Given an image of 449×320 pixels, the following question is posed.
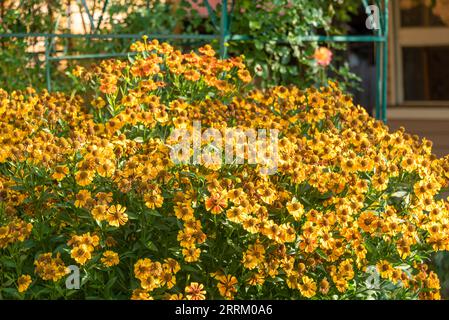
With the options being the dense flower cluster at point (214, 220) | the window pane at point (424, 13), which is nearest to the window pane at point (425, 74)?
the window pane at point (424, 13)

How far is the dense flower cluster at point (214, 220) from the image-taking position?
2803 mm

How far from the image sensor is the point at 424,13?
798 centimetres

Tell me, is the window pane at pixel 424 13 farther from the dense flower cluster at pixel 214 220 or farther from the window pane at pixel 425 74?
the dense flower cluster at pixel 214 220

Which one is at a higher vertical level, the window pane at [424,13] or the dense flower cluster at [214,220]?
the window pane at [424,13]

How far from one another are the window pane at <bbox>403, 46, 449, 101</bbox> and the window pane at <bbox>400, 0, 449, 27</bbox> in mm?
247

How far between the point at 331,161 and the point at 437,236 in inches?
19.3

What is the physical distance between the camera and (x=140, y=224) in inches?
113

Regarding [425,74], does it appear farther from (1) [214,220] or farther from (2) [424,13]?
(1) [214,220]

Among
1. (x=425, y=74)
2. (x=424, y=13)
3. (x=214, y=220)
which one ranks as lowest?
(x=214, y=220)

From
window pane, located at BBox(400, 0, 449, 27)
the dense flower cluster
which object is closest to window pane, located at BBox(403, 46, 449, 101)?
window pane, located at BBox(400, 0, 449, 27)

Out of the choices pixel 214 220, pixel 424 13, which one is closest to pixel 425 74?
pixel 424 13

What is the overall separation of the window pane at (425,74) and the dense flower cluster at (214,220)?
488 cm

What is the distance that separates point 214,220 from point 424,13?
5.70m
